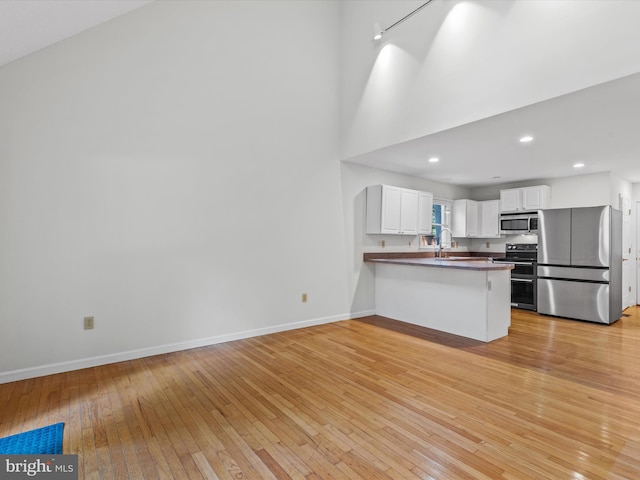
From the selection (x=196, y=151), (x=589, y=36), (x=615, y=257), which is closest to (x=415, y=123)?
(x=589, y=36)

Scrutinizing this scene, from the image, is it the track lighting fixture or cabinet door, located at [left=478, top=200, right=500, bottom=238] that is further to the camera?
cabinet door, located at [left=478, top=200, right=500, bottom=238]

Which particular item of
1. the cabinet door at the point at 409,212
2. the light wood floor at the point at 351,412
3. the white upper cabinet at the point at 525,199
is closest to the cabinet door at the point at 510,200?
the white upper cabinet at the point at 525,199

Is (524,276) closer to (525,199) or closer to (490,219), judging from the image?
(525,199)

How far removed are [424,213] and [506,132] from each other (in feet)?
7.72

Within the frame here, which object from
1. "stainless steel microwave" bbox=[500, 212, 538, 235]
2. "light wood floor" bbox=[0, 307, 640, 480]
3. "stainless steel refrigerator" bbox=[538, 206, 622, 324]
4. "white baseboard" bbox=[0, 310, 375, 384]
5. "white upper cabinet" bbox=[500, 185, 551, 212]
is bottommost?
"light wood floor" bbox=[0, 307, 640, 480]

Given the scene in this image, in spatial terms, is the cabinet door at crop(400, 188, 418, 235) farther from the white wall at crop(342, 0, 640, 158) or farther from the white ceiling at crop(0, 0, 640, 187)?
the white wall at crop(342, 0, 640, 158)

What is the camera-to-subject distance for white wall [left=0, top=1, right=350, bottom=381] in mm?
2840

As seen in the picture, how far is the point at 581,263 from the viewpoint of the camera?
15.9ft

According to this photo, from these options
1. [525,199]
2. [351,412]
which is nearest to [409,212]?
[525,199]

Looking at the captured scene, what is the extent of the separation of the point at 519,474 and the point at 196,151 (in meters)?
3.81

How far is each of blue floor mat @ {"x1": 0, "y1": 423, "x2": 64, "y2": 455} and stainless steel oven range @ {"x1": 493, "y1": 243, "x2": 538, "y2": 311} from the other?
6.26 m

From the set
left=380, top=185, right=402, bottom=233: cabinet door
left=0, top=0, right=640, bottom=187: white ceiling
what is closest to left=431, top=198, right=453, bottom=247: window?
left=0, top=0, right=640, bottom=187: white ceiling

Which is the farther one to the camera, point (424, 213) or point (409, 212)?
point (424, 213)

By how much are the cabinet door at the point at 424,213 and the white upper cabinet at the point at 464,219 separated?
1.23 m
